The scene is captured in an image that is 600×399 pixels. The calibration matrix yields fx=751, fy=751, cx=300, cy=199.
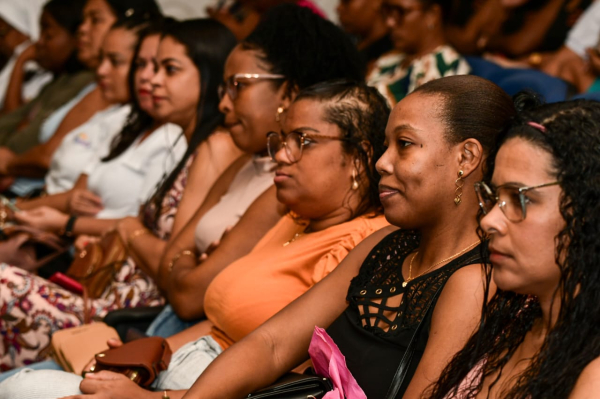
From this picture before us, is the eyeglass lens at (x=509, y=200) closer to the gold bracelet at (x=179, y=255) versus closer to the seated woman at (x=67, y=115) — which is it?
the gold bracelet at (x=179, y=255)

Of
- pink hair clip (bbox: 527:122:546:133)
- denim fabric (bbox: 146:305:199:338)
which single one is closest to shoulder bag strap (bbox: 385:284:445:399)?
pink hair clip (bbox: 527:122:546:133)

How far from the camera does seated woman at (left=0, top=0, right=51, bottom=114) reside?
5.79m

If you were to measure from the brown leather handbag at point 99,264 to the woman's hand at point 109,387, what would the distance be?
3.23 ft

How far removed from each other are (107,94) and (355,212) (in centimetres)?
231

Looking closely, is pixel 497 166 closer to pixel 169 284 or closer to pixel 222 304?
pixel 222 304

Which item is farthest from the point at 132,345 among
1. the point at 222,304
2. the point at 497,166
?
the point at 497,166

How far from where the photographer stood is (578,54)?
3.67 meters

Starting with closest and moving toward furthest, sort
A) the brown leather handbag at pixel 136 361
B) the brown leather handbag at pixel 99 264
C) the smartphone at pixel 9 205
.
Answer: the brown leather handbag at pixel 136 361, the brown leather handbag at pixel 99 264, the smartphone at pixel 9 205

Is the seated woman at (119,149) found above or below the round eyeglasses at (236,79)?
below

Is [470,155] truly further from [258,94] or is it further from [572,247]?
[258,94]

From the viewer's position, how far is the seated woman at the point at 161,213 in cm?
273

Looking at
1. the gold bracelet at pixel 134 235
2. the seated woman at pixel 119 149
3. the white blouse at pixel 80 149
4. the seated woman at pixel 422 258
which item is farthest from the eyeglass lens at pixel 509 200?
the white blouse at pixel 80 149

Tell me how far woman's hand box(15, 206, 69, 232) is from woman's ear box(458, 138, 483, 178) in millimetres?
2356

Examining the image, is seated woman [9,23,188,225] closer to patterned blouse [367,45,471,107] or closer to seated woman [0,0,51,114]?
patterned blouse [367,45,471,107]
